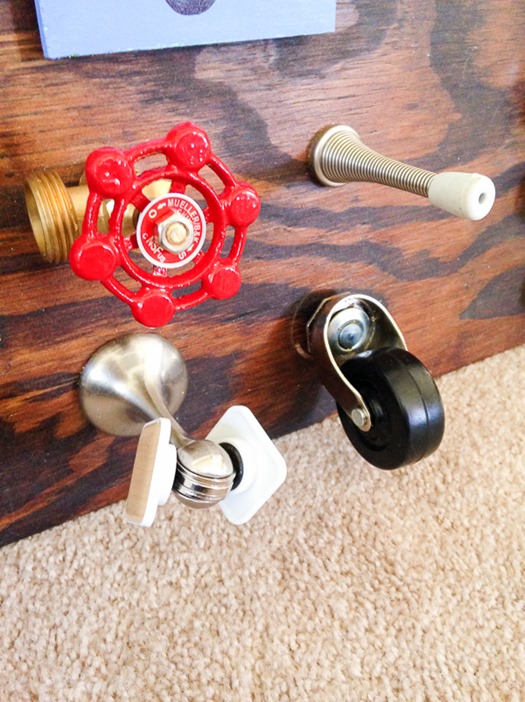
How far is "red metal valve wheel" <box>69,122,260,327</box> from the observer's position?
13.8 inches

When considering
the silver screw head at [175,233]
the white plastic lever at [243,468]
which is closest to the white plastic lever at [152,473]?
the white plastic lever at [243,468]

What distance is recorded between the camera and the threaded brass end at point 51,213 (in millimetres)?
385

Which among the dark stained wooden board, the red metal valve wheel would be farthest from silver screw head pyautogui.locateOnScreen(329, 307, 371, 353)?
the red metal valve wheel

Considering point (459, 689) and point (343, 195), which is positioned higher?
point (343, 195)

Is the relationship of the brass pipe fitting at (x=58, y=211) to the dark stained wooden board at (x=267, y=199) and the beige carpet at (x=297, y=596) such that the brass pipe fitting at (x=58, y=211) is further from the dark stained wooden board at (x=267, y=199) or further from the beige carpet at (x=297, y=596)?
the beige carpet at (x=297, y=596)

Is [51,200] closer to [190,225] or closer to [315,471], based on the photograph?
[190,225]

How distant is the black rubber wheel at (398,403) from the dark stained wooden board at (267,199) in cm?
8

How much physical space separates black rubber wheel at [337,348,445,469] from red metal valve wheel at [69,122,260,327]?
0.15 metres

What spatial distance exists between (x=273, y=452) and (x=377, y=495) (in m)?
0.15

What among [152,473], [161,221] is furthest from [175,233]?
[152,473]

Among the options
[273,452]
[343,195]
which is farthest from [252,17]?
[273,452]

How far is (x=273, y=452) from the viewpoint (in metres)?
0.45

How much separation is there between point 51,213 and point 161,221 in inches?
2.5

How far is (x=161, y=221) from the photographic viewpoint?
371 mm
